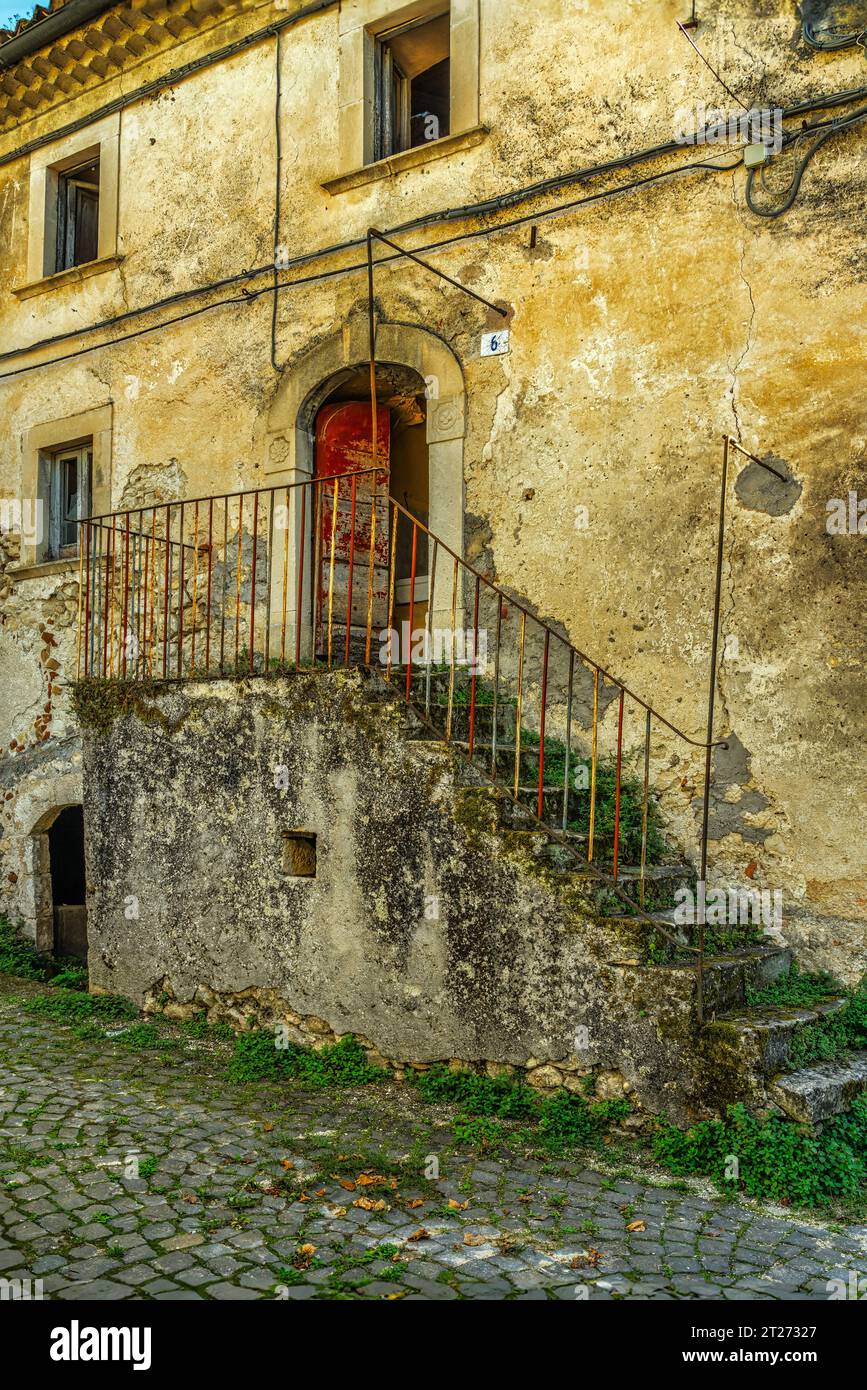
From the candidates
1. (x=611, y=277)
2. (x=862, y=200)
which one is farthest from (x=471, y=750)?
(x=862, y=200)

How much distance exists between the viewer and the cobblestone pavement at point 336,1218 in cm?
370

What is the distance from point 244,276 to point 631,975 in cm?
638

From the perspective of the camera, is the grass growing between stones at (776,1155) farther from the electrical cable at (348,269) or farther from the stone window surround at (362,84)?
the stone window surround at (362,84)

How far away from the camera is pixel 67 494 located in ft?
34.3

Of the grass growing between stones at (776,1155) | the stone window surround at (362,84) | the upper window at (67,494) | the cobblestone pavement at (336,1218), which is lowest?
the cobblestone pavement at (336,1218)

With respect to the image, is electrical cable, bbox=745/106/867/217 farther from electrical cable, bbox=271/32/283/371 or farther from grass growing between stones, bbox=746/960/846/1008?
grass growing between stones, bbox=746/960/846/1008

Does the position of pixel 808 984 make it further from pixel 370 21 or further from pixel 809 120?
pixel 370 21

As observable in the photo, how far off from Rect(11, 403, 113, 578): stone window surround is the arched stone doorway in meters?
2.03

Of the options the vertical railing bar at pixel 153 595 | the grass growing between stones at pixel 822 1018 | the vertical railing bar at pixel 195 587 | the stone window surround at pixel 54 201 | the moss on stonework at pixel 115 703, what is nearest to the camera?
the grass growing between stones at pixel 822 1018

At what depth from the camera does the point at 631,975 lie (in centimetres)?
510

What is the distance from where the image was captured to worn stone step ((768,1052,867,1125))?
467cm

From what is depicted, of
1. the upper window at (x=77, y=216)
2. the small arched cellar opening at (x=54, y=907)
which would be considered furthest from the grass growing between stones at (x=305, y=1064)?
the upper window at (x=77, y=216)

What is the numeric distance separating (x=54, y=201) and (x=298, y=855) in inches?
291

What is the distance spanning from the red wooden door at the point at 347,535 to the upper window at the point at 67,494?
9.11 feet
